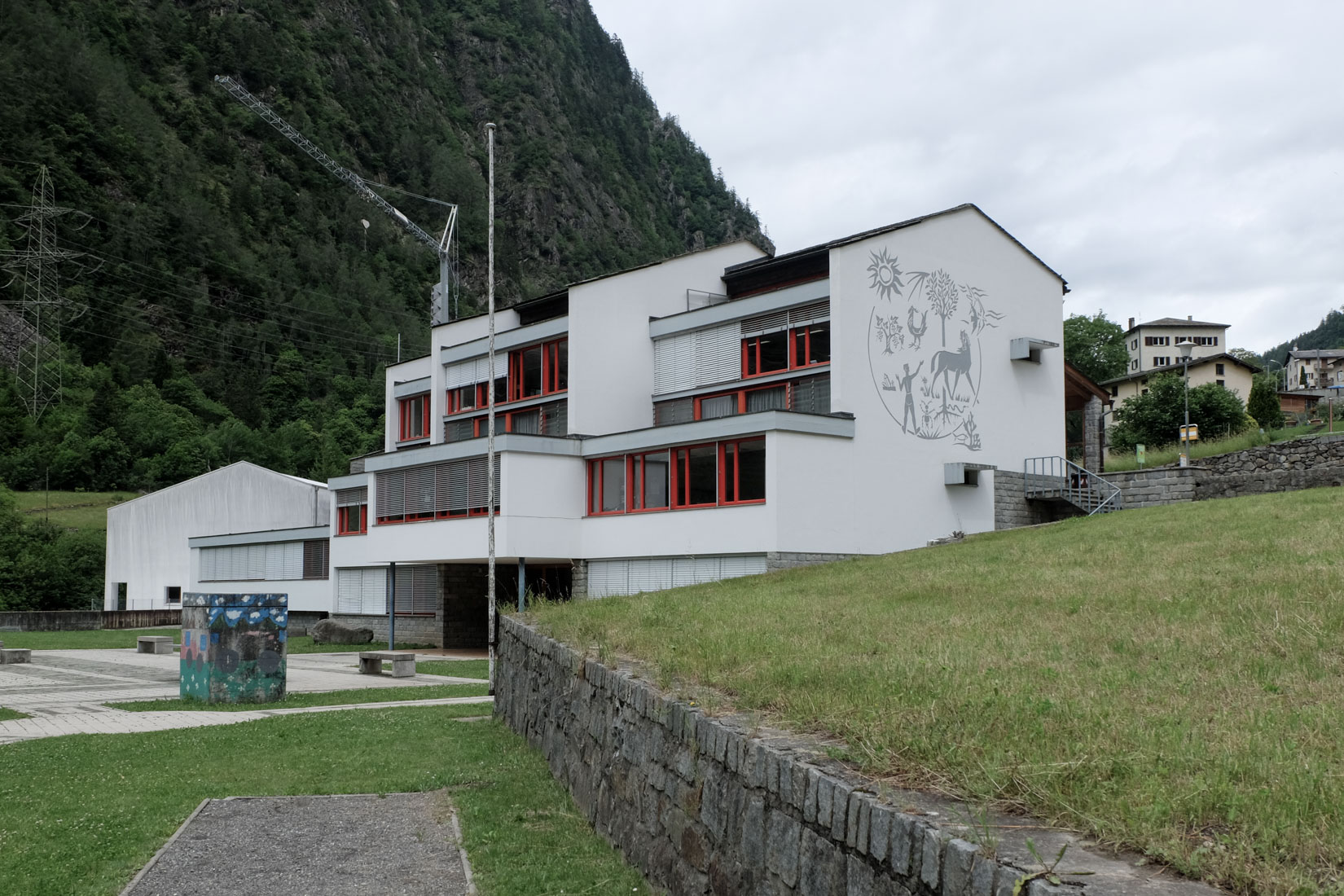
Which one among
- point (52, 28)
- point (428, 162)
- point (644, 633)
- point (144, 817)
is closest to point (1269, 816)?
point (644, 633)

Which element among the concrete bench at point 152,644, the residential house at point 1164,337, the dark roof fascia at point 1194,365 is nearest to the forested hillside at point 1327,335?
the residential house at point 1164,337

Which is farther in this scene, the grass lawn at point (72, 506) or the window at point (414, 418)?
the grass lawn at point (72, 506)

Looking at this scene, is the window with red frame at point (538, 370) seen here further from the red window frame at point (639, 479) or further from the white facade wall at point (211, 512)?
the white facade wall at point (211, 512)

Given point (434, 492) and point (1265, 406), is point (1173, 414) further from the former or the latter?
point (434, 492)

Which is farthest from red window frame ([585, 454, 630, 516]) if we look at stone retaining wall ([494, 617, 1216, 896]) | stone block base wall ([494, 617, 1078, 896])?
stone retaining wall ([494, 617, 1216, 896])

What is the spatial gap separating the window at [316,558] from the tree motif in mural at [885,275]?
80.2ft

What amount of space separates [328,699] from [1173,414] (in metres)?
59.5

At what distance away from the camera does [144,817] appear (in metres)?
9.21

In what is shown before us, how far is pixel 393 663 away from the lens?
2580 cm

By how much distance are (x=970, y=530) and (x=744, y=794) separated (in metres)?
32.2

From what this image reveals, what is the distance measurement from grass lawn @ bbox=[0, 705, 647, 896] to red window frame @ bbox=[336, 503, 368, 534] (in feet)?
94.7

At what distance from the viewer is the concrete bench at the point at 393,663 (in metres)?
25.9

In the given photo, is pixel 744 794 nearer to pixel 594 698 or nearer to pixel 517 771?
pixel 594 698

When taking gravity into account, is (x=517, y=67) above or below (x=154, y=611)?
above
